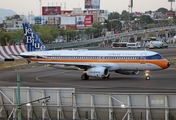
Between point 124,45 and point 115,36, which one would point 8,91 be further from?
point 115,36

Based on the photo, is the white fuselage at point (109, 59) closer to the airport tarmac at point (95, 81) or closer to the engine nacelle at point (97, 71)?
the engine nacelle at point (97, 71)

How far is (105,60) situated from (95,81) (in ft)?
9.43

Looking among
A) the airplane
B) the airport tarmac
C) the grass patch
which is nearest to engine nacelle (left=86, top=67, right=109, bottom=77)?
the airplane

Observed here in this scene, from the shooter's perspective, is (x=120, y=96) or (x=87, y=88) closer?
(x=120, y=96)

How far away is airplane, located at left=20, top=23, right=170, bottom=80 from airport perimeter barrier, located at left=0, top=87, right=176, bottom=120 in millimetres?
26963

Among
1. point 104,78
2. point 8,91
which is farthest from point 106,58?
point 8,91

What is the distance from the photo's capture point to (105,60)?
5606 centimetres

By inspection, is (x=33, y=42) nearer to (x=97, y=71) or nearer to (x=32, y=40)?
(x=32, y=40)

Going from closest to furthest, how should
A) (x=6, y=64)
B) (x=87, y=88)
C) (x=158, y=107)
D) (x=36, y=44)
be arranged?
1. (x=158, y=107)
2. (x=87, y=88)
3. (x=36, y=44)
4. (x=6, y=64)

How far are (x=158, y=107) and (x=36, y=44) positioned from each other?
38949 millimetres

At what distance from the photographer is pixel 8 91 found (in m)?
28.9

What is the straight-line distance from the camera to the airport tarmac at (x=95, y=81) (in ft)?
153

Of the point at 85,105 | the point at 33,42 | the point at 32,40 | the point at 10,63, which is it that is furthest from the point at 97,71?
the point at 10,63

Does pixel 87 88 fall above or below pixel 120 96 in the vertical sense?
below
